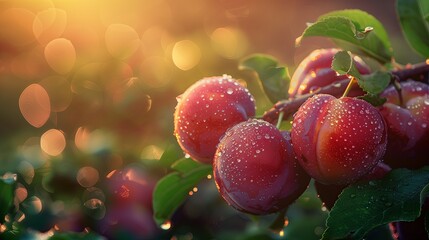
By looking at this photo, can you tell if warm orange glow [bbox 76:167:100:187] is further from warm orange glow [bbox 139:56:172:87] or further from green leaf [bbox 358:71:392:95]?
green leaf [bbox 358:71:392:95]

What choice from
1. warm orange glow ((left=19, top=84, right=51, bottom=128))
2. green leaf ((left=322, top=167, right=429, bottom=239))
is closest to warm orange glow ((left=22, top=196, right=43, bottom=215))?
green leaf ((left=322, top=167, right=429, bottom=239))

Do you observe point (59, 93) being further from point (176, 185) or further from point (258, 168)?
point (258, 168)

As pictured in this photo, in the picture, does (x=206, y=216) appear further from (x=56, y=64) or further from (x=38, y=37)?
(x=38, y=37)

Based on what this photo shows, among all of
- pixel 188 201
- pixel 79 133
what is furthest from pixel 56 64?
pixel 188 201

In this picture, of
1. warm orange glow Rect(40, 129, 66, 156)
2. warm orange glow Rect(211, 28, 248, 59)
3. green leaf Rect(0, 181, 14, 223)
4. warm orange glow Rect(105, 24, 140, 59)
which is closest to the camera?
green leaf Rect(0, 181, 14, 223)

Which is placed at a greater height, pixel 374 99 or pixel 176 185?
pixel 374 99

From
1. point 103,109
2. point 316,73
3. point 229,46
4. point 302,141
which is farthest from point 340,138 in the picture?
point 229,46
